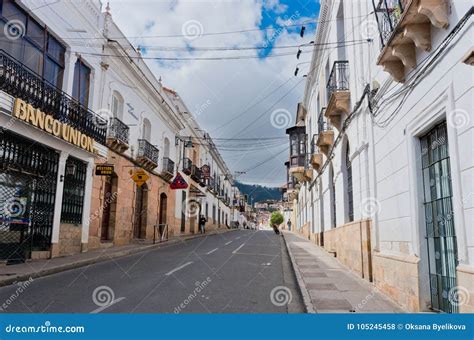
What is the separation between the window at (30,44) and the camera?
10.2m

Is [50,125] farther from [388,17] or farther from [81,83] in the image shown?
[388,17]

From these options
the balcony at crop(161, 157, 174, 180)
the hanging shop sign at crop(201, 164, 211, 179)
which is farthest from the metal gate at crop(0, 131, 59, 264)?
the hanging shop sign at crop(201, 164, 211, 179)

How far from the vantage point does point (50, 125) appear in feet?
36.9

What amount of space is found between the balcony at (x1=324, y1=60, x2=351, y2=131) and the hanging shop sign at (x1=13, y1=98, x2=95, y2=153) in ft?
25.6

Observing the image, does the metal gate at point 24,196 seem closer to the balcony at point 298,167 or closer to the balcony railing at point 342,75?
the balcony railing at point 342,75

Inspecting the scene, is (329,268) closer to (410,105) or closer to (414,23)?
(410,105)

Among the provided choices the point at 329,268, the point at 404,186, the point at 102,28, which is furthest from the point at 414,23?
the point at 102,28

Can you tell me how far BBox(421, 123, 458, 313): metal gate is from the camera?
5172mm

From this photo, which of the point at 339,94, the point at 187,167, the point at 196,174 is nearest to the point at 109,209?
the point at 339,94

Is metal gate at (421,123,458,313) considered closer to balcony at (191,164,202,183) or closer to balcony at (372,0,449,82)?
balcony at (372,0,449,82)

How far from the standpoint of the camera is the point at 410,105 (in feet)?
20.4

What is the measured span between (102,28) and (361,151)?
452 inches

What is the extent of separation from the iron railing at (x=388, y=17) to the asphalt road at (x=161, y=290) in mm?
4755

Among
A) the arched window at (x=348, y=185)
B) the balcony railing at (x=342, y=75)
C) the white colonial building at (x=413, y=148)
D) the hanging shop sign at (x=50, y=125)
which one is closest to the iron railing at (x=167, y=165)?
the hanging shop sign at (x=50, y=125)
